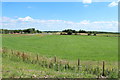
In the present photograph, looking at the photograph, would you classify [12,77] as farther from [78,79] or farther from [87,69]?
[87,69]

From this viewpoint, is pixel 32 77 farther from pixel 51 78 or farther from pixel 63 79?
pixel 63 79

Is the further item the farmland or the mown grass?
the mown grass

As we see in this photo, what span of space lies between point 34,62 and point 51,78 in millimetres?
4052

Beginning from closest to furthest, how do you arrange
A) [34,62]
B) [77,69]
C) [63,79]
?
[63,79] < [77,69] < [34,62]

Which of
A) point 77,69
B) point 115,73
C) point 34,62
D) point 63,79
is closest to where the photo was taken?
point 63,79

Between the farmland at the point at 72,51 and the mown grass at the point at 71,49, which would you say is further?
the mown grass at the point at 71,49

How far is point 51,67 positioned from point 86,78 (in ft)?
9.61

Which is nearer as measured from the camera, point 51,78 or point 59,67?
point 51,78

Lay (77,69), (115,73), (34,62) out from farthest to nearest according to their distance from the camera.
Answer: (34,62)
(77,69)
(115,73)

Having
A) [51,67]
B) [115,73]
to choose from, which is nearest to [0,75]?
[51,67]

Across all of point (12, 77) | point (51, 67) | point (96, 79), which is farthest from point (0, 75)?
point (96, 79)

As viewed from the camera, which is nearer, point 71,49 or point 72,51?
point 72,51

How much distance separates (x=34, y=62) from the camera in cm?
991

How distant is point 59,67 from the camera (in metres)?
8.45
